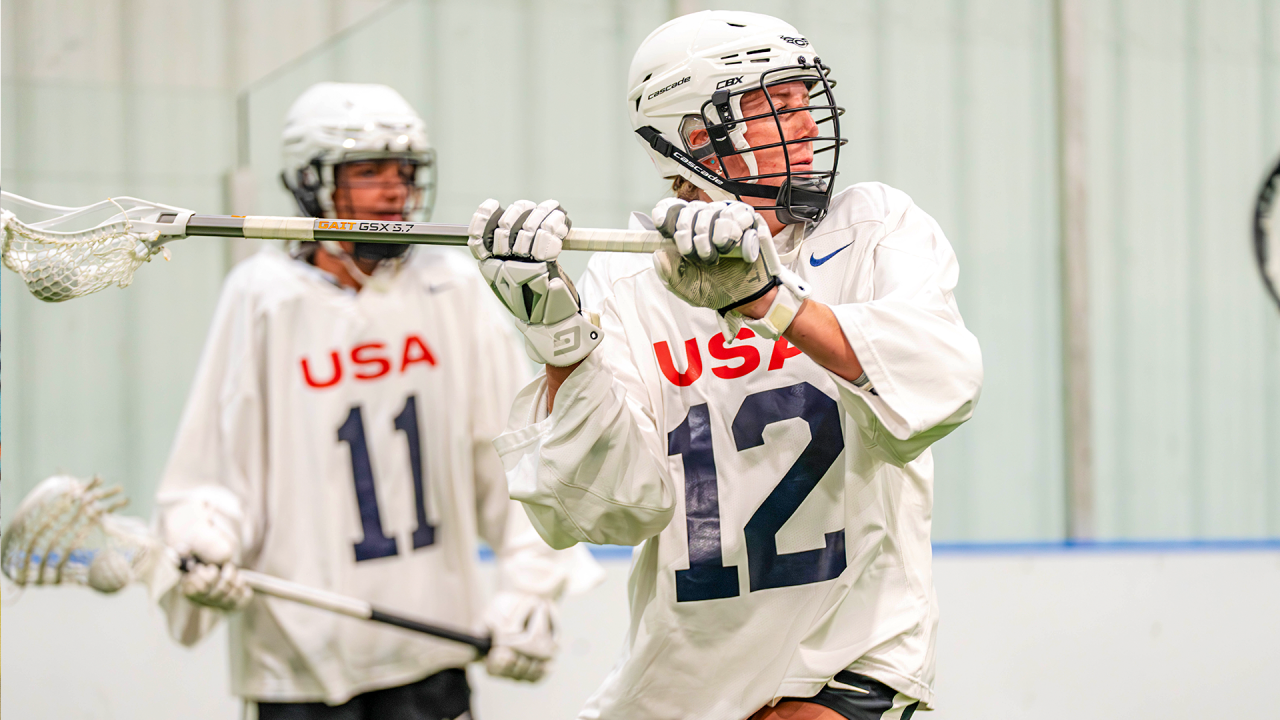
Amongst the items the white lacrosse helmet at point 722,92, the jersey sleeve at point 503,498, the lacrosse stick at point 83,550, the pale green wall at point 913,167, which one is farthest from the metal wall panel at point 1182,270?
the white lacrosse helmet at point 722,92

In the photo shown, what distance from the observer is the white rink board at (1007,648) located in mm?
2715

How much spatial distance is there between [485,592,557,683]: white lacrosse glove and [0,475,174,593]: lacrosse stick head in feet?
2.35

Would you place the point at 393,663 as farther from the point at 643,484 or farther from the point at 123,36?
the point at 123,36

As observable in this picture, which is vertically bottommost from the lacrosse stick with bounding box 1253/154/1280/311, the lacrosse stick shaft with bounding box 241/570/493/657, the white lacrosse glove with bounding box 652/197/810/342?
the lacrosse stick shaft with bounding box 241/570/493/657

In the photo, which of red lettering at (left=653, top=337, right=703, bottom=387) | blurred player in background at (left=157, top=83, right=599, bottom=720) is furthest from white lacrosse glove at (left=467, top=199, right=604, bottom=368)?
blurred player in background at (left=157, top=83, right=599, bottom=720)

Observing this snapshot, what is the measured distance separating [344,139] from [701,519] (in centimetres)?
148

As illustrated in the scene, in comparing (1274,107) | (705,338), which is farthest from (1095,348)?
(705,338)

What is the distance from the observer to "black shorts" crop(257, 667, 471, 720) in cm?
239

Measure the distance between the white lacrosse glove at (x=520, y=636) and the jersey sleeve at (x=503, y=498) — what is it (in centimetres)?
3

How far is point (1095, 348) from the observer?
406 cm

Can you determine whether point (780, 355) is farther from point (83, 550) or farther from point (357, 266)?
point (83, 550)

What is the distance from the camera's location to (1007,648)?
2.94 m

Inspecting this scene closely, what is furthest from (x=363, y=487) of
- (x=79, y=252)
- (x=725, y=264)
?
(x=725, y=264)

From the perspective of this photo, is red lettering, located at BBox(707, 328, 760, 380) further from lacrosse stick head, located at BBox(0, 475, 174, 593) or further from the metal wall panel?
the metal wall panel
